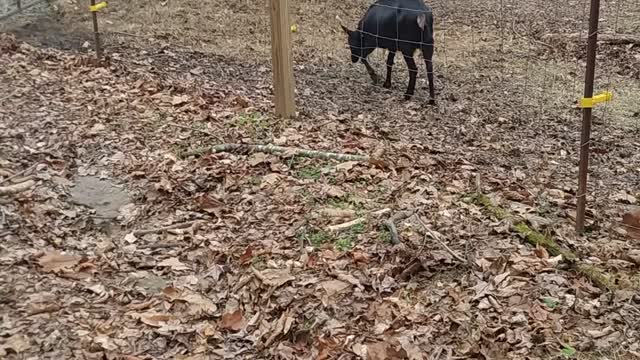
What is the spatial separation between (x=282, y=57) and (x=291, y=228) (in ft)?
7.43

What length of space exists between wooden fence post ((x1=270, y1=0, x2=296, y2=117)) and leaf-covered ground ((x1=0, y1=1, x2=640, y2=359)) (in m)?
0.18

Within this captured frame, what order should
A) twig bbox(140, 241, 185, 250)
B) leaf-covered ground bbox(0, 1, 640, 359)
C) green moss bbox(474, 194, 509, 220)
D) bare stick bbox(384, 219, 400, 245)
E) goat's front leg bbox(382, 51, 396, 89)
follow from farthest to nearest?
goat's front leg bbox(382, 51, 396, 89) < green moss bbox(474, 194, 509, 220) < twig bbox(140, 241, 185, 250) < bare stick bbox(384, 219, 400, 245) < leaf-covered ground bbox(0, 1, 640, 359)

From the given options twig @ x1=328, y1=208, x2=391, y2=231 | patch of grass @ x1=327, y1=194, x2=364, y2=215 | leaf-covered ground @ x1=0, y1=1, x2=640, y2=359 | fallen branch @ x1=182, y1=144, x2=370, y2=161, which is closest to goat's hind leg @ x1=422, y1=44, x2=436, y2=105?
leaf-covered ground @ x1=0, y1=1, x2=640, y2=359

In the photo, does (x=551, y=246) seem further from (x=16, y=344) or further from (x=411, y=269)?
(x=16, y=344)

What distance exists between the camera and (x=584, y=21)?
10.7 metres

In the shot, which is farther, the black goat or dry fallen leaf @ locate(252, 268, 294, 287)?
the black goat

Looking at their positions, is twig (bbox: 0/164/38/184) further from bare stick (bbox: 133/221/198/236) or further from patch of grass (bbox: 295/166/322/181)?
patch of grass (bbox: 295/166/322/181)

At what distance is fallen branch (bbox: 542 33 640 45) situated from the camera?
9648 mm

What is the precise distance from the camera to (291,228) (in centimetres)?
424

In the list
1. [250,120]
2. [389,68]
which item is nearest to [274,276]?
[250,120]

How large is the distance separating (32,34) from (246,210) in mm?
5580

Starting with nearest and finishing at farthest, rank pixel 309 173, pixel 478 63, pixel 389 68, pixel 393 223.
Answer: pixel 393 223 < pixel 309 173 < pixel 389 68 < pixel 478 63

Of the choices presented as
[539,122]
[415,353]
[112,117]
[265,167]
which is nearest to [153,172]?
[265,167]

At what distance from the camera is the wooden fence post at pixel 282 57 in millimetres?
5875
